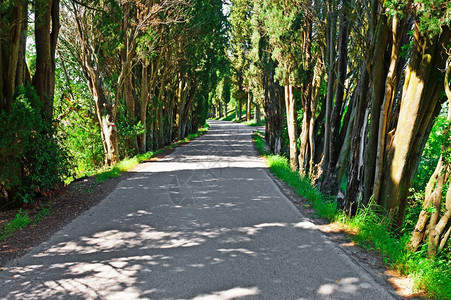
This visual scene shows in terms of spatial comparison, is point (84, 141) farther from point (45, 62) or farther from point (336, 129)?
point (336, 129)

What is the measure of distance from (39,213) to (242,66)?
27883 mm

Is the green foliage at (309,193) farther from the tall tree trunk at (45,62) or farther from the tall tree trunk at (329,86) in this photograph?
the tall tree trunk at (45,62)

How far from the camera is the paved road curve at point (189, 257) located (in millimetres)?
3736

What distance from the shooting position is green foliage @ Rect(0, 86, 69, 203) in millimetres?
6215

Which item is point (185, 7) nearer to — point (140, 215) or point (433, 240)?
point (140, 215)

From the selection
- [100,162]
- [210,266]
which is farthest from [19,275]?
[100,162]

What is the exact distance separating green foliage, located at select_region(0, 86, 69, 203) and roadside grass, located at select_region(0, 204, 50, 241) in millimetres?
442

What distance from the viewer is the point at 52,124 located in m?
7.80

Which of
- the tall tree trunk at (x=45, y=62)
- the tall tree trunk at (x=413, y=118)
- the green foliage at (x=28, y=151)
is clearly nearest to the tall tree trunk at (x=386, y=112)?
the tall tree trunk at (x=413, y=118)

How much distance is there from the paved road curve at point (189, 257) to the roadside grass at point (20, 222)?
743 mm

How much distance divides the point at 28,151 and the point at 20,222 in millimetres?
1766

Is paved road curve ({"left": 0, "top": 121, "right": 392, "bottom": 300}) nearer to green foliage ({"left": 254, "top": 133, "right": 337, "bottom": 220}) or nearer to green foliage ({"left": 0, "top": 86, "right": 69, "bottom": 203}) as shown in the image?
green foliage ({"left": 254, "top": 133, "right": 337, "bottom": 220})

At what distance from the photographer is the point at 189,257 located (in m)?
4.60

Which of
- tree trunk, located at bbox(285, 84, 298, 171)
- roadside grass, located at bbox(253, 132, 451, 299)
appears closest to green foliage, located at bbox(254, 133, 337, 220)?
roadside grass, located at bbox(253, 132, 451, 299)
